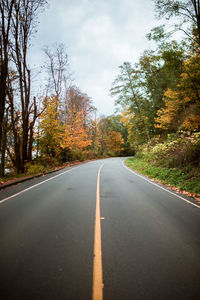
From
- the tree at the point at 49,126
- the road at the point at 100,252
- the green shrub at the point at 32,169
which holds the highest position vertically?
the tree at the point at 49,126

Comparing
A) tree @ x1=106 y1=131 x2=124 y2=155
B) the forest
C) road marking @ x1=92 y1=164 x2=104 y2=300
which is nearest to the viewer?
road marking @ x1=92 y1=164 x2=104 y2=300

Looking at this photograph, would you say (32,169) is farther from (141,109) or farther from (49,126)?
(141,109)

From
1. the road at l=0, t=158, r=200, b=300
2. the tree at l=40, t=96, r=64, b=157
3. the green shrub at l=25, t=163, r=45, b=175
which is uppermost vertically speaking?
the tree at l=40, t=96, r=64, b=157

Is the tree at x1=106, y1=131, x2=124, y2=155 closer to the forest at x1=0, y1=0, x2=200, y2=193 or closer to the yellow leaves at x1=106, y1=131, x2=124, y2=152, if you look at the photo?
the yellow leaves at x1=106, y1=131, x2=124, y2=152

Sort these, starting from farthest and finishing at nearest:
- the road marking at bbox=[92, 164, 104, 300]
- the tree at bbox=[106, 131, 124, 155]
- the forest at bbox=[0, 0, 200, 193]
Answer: the tree at bbox=[106, 131, 124, 155], the forest at bbox=[0, 0, 200, 193], the road marking at bbox=[92, 164, 104, 300]

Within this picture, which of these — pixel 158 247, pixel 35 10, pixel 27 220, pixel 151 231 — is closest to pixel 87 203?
pixel 27 220

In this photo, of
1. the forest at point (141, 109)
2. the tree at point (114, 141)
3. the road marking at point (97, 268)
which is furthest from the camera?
the tree at point (114, 141)

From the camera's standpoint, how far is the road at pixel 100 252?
196cm

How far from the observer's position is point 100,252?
2.70m

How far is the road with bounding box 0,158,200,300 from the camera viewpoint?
1.96 m

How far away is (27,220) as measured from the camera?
13.2 feet

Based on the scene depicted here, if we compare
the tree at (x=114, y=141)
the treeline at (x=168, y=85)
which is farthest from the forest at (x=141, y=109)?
the tree at (x=114, y=141)

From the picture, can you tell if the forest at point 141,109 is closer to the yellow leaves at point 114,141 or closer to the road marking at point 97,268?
the road marking at point 97,268

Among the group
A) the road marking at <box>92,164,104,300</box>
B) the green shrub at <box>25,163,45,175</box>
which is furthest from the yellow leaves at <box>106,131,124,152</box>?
the road marking at <box>92,164,104,300</box>
